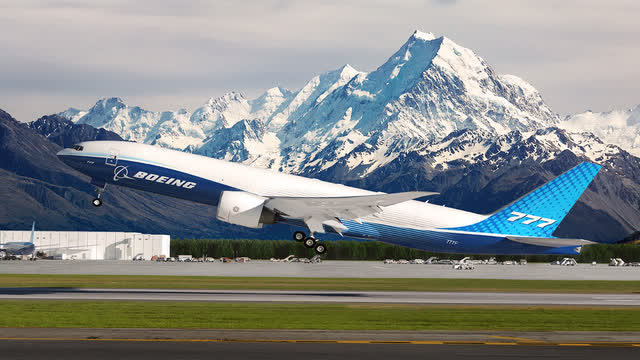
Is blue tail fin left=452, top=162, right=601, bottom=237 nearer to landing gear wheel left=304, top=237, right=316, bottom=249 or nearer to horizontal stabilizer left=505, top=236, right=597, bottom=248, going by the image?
horizontal stabilizer left=505, top=236, right=597, bottom=248

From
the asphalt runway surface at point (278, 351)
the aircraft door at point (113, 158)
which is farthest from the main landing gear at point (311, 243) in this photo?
the asphalt runway surface at point (278, 351)

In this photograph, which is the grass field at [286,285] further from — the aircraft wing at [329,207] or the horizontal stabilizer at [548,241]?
→ the aircraft wing at [329,207]

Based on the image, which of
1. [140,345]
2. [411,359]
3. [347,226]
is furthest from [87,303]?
[411,359]

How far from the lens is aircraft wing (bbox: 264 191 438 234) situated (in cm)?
6306

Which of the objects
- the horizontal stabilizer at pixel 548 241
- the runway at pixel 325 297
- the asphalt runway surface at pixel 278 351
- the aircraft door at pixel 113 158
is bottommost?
→ the asphalt runway surface at pixel 278 351

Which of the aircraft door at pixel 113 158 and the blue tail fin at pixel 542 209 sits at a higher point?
the aircraft door at pixel 113 158

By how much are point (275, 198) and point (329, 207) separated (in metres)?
4.53

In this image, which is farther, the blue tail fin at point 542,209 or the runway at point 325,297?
the blue tail fin at point 542,209

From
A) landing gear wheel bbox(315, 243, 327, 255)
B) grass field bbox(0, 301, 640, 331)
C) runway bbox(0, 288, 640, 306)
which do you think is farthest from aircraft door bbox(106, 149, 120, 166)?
landing gear wheel bbox(315, 243, 327, 255)

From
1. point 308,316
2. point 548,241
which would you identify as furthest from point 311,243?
point 548,241

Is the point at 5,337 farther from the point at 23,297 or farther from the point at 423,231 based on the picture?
the point at 423,231

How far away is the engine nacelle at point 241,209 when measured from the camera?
61812 mm

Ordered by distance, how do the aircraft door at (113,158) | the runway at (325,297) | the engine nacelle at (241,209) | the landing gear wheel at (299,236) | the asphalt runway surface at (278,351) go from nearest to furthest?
the asphalt runway surface at (278,351), the engine nacelle at (241,209), the landing gear wheel at (299,236), the aircraft door at (113,158), the runway at (325,297)

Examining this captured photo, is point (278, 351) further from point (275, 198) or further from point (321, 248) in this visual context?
point (275, 198)
